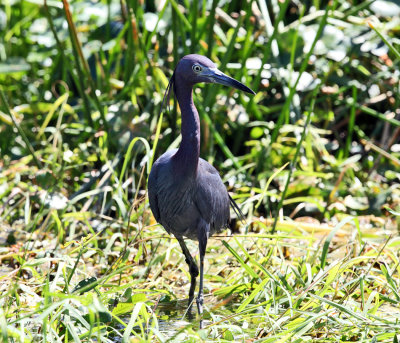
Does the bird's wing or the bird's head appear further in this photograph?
the bird's wing

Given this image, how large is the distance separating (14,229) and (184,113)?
4.43 ft

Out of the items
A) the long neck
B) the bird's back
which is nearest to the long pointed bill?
the long neck

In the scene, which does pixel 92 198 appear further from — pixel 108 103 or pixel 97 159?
pixel 108 103

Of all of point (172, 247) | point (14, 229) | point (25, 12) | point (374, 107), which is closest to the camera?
point (172, 247)

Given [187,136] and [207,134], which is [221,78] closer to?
[187,136]

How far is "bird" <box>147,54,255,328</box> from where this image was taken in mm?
2893

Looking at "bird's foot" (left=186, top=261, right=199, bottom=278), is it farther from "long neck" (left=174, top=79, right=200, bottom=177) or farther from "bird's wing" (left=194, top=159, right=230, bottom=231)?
"long neck" (left=174, top=79, right=200, bottom=177)

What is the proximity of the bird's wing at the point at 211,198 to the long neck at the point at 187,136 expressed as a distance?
11cm

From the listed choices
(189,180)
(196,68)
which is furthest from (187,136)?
(196,68)

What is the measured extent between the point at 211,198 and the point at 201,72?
0.59 metres

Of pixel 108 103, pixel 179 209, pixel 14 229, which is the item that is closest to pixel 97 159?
pixel 108 103

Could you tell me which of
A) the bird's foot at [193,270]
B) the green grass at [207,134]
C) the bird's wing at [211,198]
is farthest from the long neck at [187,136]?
the bird's foot at [193,270]

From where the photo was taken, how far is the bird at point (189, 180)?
2893 mm

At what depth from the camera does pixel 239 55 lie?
475cm
